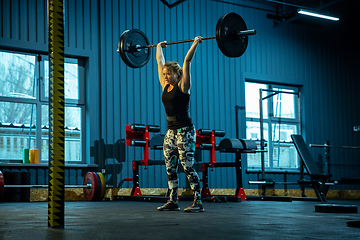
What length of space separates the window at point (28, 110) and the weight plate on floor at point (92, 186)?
0.58 meters

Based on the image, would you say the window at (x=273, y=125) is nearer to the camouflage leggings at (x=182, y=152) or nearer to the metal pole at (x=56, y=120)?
the camouflage leggings at (x=182, y=152)

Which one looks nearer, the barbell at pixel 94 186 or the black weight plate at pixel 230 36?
the black weight plate at pixel 230 36

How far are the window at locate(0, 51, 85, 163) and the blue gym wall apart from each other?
0.22 metres

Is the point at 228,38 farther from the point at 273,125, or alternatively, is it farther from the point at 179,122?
the point at 273,125

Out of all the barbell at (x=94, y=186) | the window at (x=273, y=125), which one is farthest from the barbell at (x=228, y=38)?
the window at (x=273, y=125)

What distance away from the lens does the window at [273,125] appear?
26.3 ft

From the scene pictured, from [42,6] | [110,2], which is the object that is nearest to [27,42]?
[42,6]

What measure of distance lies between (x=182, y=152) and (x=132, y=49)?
3.87 feet

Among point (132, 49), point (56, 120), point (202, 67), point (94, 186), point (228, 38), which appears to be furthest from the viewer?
point (202, 67)

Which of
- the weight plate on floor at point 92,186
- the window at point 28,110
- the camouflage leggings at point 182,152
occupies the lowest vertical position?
the weight plate on floor at point 92,186

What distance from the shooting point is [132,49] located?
3955mm

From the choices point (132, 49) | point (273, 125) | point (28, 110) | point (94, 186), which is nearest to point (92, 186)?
point (94, 186)

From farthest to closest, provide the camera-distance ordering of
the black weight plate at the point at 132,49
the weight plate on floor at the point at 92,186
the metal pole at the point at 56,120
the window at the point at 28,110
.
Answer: the window at the point at 28,110 → the weight plate on floor at the point at 92,186 → the black weight plate at the point at 132,49 → the metal pole at the point at 56,120

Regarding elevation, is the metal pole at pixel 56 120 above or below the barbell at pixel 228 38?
below
